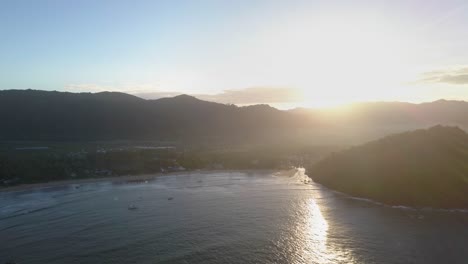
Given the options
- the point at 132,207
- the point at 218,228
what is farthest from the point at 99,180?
the point at 218,228

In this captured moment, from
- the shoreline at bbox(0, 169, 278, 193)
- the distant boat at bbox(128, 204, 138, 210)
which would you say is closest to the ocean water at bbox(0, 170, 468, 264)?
the distant boat at bbox(128, 204, 138, 210)

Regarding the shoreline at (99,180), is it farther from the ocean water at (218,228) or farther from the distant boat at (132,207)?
the distant boat at (132,207)

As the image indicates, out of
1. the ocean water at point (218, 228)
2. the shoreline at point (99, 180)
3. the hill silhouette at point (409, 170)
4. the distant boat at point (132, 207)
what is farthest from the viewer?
the shoreline at point (99, 180)

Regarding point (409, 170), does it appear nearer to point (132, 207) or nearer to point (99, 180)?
point (132, 207)

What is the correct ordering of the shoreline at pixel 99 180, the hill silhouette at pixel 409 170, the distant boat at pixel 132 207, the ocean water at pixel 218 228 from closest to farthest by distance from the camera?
the ocean water at pixel 218 228, the distant boat at pixel 132 207, the hill silhouette at pixel 409 170, the shoreline at pixel 99 180

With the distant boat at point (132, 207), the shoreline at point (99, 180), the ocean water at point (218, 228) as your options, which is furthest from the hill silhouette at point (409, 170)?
the distant boat at point (132, 207)

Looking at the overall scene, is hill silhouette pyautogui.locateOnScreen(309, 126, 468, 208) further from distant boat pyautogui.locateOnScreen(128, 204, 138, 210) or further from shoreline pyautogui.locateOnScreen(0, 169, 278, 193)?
distant boat pyautogui.locateOnScreen(128, 204, 138, 210)

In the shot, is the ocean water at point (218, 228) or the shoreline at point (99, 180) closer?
the ocean water at point (218, 228)
